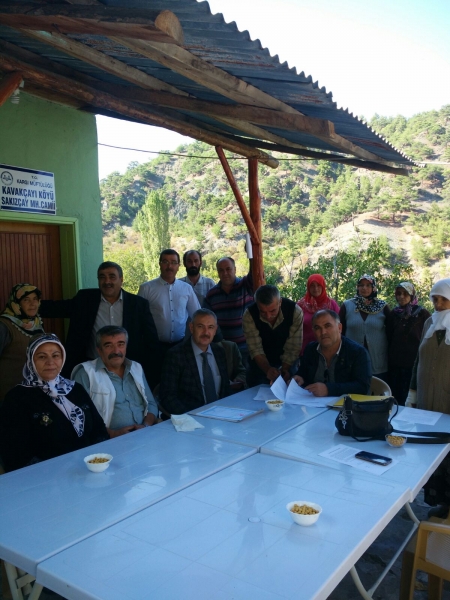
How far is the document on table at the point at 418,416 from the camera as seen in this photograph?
3.16m

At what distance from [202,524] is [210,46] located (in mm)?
2272

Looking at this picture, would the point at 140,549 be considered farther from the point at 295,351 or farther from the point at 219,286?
the point at 219,286

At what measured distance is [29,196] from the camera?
4668 mm

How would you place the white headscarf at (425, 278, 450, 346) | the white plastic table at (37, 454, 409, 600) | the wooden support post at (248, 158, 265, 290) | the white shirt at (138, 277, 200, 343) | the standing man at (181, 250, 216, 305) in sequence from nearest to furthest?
the white plastic table at (37, 454, 409, 600) → the white headscarf at (425, 278, 450, 346) → the white shirt at (138, 277, 200, 343) → the standing man at (181, 250, 216, 305) → the wooden support post at (248, 158, 265, 290)

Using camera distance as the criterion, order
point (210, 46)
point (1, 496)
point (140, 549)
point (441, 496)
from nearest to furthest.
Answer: point (140, 549) → point (1, 496) → point (210, 46) → point (441, 496)

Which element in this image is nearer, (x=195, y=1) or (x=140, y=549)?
(x=140, y=549)

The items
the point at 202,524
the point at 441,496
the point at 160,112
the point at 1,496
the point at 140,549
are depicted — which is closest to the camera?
the point at 140,549

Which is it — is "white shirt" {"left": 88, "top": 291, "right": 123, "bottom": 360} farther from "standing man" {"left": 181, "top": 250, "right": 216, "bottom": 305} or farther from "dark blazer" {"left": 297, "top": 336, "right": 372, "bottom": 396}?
"dark blazer" {"left": 297, "top": 336, "right": 372, "bottom": 396}

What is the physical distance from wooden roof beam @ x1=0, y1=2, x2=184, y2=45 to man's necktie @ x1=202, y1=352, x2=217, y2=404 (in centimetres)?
212

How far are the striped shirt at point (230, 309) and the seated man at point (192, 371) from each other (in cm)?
126

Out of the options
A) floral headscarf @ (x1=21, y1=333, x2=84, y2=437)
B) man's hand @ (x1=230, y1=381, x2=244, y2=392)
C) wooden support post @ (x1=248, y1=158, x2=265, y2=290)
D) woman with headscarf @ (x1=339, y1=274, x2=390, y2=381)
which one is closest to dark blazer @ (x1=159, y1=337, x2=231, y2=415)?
man's hand @ (x1=230, y1=381, x2=244, y2=392)

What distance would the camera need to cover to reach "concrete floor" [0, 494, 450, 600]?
273 centimetres

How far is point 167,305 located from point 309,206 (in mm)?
28029

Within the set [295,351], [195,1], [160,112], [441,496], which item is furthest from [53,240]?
[441,496]
